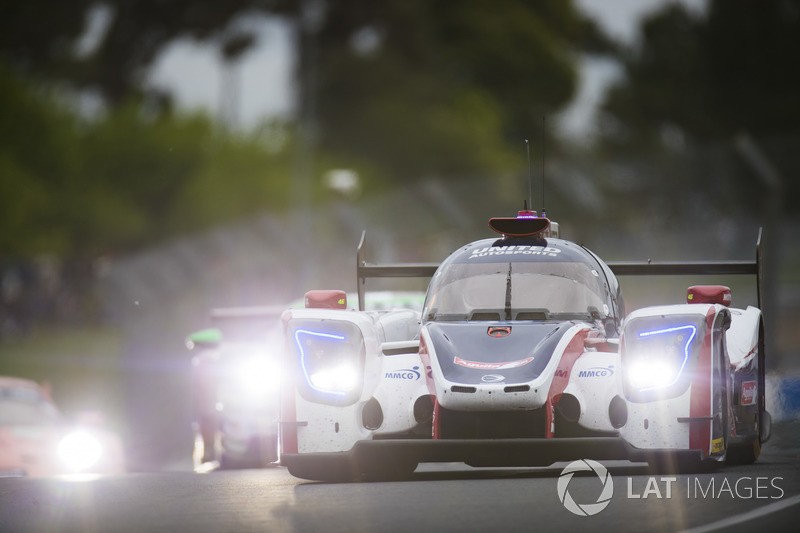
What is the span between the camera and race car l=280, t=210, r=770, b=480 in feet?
27.4

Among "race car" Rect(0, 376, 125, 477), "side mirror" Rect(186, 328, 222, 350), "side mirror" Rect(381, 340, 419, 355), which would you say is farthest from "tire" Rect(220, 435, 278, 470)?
"side mirror" Rect(381, 340, 419, 355)

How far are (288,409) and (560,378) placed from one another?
151 centimetres

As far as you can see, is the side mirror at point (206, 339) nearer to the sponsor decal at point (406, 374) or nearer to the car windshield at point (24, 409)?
the car windshield at point (24, 409)

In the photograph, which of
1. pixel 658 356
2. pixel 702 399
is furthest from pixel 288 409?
pixel 702 399

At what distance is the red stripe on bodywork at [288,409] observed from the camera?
8.88m

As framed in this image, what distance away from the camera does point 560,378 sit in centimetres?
850

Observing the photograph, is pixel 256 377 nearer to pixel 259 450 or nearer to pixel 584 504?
pixel 259 450

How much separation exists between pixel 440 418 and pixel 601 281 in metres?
1.75

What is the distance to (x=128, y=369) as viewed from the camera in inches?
1090

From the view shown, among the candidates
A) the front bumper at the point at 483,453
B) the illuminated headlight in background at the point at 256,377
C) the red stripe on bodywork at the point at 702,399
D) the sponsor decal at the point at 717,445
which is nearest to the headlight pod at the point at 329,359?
the front bumper at the point at 483,453

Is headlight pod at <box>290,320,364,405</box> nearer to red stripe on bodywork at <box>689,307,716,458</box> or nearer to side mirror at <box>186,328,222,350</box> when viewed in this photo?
red stripe on bodywork at <box>689,307,716,458</box>

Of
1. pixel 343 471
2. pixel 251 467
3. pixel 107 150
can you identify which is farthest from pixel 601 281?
pixel 107 150

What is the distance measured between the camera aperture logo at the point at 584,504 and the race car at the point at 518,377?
0.64 ft

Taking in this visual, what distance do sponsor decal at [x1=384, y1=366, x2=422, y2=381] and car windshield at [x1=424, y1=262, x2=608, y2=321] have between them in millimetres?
693
